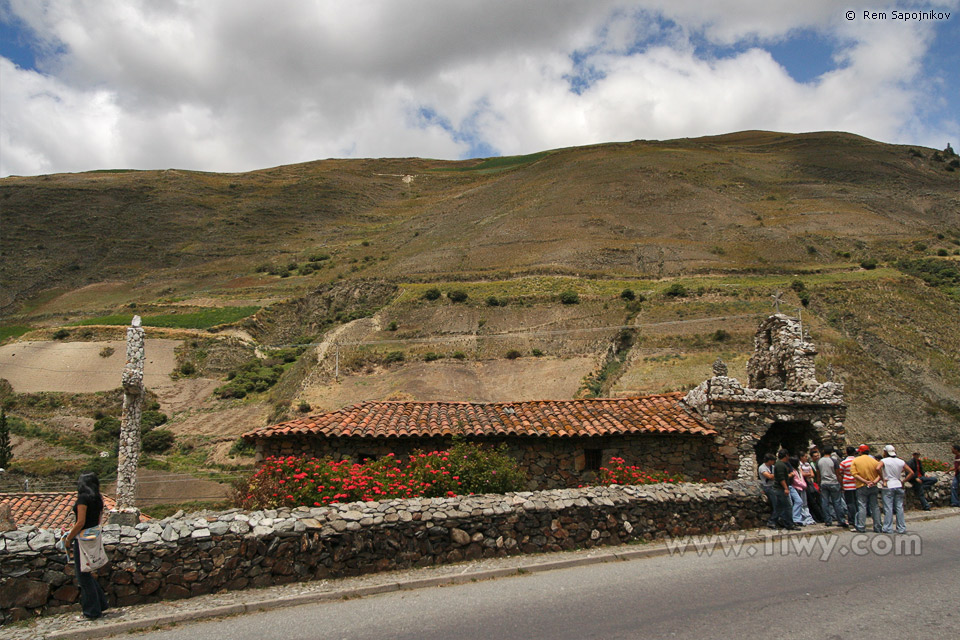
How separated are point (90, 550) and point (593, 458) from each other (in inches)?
436

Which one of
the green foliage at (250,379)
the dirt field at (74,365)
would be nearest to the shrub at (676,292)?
the green foliage at (250,379)

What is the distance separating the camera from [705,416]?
A: 15109 mm

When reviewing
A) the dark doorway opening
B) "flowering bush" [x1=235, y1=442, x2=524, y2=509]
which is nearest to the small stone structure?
the dark doorway opening

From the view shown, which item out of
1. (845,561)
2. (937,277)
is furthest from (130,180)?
(845,561)

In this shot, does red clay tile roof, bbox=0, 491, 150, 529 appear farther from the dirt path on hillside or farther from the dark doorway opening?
the dirt path on hillside

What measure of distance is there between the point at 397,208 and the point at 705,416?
459 feet

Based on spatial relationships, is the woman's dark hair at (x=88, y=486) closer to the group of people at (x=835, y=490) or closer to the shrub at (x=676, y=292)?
the group of people at (x=835, y=490)

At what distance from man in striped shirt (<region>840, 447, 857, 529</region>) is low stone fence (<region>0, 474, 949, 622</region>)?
2.30m

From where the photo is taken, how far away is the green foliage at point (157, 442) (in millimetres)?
43000

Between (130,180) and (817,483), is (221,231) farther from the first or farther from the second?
(817,483)

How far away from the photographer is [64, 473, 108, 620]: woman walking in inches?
263

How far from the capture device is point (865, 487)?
36.3ft

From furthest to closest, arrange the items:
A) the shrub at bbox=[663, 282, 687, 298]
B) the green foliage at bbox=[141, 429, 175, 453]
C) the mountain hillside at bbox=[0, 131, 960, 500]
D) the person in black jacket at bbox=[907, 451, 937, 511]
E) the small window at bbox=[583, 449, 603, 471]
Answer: the shrub at bbox=[663, 282, 687, 298] → the mountain hillside at bbox=[0, 131, 960, 500] → the green foliage at bbox=[141, 429, 175, 453] → the small window at bbox=[583, 449, 603, 471] → the person in black jacket at bbox=[907, 451, 937, 511]

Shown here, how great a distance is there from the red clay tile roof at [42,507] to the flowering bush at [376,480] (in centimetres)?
992
